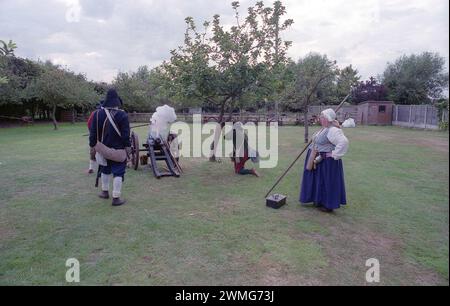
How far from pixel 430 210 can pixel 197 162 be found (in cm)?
595

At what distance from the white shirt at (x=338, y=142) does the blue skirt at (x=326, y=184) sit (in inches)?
8.7

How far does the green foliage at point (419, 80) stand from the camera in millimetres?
32250

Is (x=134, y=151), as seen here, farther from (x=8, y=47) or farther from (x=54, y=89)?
(x=54, y=89)

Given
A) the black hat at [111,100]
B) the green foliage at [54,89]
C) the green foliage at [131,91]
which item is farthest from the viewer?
the green foliage at [131,91]

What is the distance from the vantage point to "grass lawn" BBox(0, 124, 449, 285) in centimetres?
302

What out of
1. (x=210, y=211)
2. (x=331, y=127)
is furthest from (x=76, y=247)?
(x=331, y=127)

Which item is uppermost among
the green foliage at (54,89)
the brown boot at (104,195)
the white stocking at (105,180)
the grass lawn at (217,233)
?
the green foliage at (54,89)

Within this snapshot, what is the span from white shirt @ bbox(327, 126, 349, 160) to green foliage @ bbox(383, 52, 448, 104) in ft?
110

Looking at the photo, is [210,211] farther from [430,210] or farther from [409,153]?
[409,153]

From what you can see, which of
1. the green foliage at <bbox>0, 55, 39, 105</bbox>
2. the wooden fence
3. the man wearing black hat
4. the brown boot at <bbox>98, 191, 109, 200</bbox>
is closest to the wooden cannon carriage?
the brown boot at <bbox>98, 191, 109, 200</bbox>

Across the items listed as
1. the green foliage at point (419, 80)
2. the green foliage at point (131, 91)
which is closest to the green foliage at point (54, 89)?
the green foliage at point (131, 91)

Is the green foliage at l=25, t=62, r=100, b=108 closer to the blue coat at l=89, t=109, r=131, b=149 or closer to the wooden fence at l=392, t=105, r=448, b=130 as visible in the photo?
the blue coat at l=89, t=109, r=131, b=149

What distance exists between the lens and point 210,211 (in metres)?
4.83

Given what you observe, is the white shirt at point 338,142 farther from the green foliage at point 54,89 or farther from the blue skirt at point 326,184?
the green foliage at point 54,89
